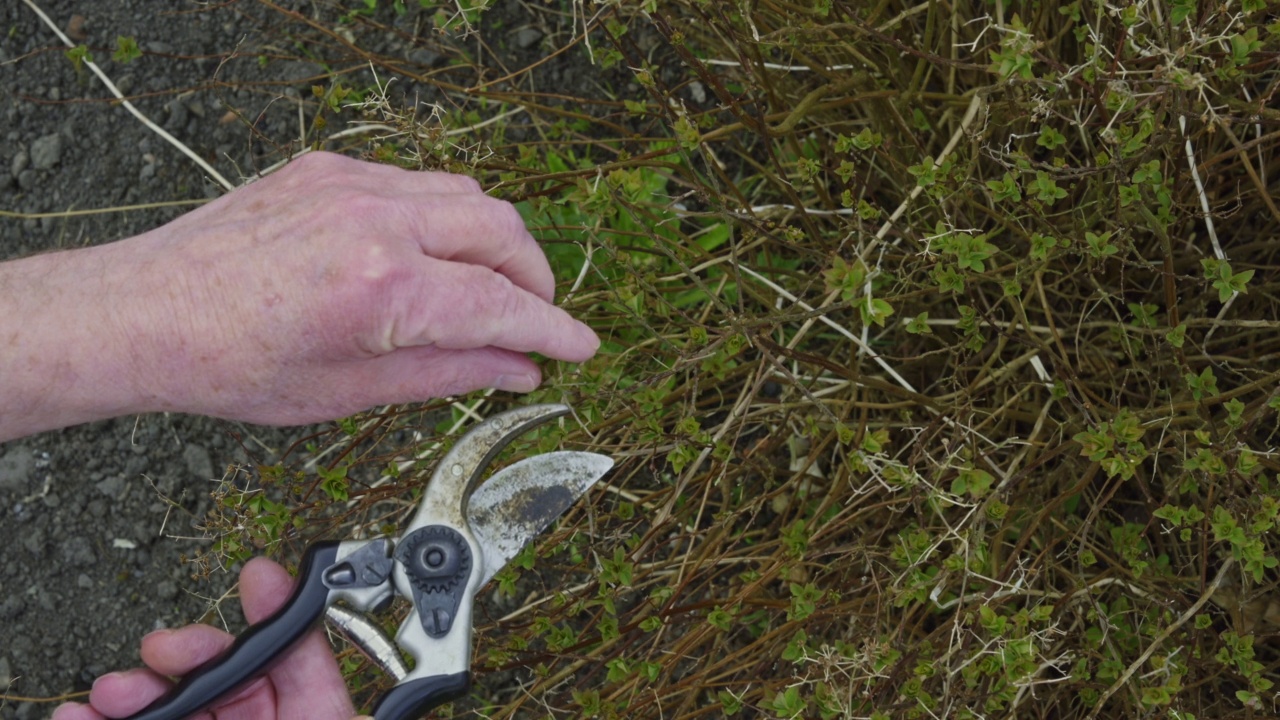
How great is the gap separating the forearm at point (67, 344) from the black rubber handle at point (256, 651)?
419 millimetres

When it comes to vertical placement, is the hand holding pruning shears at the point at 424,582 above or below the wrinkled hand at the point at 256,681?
above

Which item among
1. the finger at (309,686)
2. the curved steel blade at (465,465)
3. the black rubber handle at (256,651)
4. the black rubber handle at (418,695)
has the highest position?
the curved steel blade at (465,465)

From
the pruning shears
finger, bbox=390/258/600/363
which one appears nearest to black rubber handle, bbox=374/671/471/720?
the pruning shears

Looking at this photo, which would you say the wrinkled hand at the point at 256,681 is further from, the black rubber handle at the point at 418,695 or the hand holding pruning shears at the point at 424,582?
the black rubber handle at the point at 418,695

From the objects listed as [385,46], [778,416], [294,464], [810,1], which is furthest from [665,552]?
[385,46]

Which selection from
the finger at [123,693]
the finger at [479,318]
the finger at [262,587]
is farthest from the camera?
the finger at [262,587]

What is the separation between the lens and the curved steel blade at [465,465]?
75.6 inches

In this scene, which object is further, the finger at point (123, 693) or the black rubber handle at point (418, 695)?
the finger at point (123, 693)

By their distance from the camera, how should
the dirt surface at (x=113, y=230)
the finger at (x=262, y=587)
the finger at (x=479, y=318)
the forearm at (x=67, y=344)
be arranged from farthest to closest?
the dirt surface at (x=113, y=230) → the finger at (x=262, y=587) → the forearm at (x=67, y=344) → the finger at (x=479, y=318)

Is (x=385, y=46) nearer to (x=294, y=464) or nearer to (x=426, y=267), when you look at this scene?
(x=294, y=464)

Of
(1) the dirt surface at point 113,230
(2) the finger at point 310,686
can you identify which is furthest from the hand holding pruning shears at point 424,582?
(1) the dirt surface at point 113,230

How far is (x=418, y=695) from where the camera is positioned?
6.05ft

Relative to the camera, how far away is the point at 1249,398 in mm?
2457

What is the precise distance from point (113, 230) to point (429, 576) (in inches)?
80.9
